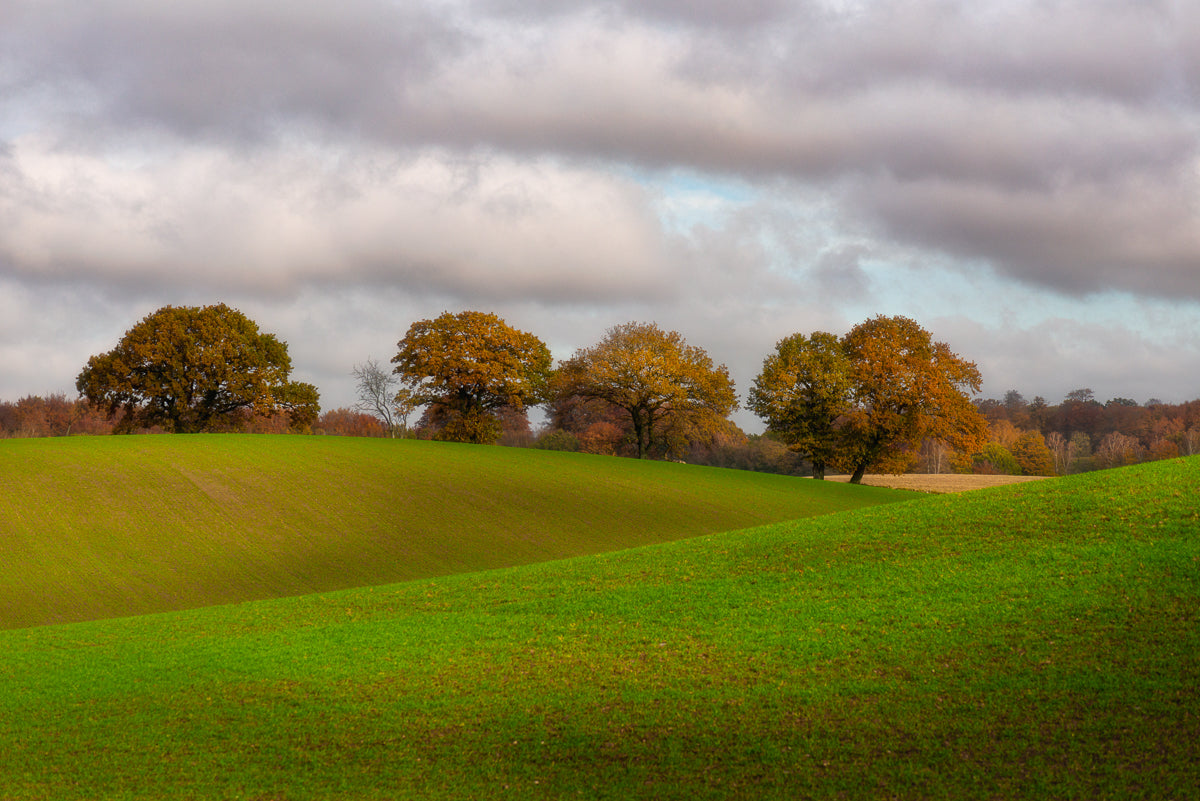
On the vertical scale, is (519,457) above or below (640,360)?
below

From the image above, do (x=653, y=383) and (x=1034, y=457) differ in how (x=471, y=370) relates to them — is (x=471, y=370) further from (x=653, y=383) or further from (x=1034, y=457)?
(x=1034, y=457)

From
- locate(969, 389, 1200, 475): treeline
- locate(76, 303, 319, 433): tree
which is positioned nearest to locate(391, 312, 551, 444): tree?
locate(76, 303, 319, 433): tree

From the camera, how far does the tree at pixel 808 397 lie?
6372cm

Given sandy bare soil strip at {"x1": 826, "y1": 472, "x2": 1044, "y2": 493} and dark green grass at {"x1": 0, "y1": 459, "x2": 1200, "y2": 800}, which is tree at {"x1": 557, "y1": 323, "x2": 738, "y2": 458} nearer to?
sandy bare soil strip at {"x1": 826, "y1": 472, "x2": 1044, "y2": 493}

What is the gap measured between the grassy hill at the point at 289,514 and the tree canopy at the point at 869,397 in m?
10.6

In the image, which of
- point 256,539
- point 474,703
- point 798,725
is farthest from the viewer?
point 256,539

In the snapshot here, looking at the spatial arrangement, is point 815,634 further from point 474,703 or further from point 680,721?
point 474,703

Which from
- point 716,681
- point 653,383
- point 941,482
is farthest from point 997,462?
point 716,681

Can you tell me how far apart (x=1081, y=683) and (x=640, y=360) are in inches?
2144

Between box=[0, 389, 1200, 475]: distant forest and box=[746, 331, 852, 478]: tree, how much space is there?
1967cm

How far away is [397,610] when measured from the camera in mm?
18172

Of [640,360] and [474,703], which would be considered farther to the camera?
[640,360]

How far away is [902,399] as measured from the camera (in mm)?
62281

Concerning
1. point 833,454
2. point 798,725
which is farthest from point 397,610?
point 833,454
